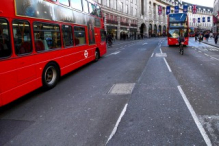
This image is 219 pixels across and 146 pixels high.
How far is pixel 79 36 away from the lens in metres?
10.1

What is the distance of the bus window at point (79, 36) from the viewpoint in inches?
380

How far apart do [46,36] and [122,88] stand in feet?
10.9

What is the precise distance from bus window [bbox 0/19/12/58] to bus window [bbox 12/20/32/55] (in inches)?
10.4

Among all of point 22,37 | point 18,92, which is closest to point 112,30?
point 22,37

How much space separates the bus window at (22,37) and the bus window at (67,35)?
2.47 meters

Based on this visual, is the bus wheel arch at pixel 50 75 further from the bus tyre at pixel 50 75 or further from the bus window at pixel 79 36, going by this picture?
the bus window at pixel 79 36

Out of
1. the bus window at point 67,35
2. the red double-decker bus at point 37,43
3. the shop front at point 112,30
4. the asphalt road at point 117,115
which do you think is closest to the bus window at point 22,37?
the red double-decker bus at point 37,43

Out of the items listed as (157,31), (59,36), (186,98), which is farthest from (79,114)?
(157,31)

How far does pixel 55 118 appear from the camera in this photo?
14.9 ft

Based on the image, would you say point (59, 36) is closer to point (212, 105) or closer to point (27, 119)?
point (27, 119)

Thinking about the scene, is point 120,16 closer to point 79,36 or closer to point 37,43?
point 79,36

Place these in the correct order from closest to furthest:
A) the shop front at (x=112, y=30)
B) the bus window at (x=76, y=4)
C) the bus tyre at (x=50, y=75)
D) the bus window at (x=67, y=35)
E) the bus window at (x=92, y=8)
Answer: the bus tyre at (x=50, y=75) → the bus window at (x=67, y=35) → the bus window at (x=76, y=4) → the bus window at (x=92, y=8) → the shop front at (x=112, y=30)

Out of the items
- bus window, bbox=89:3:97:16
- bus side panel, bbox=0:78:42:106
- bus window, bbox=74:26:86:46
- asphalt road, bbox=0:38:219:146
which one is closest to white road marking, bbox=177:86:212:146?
asphalt road, bbox=0:38:219:146

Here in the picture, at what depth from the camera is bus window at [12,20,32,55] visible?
5.30 metres
